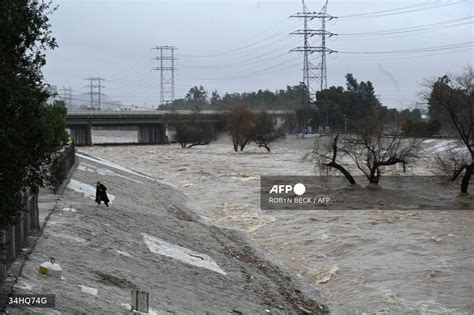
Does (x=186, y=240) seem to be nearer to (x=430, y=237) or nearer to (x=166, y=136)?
(x=430, y=237)

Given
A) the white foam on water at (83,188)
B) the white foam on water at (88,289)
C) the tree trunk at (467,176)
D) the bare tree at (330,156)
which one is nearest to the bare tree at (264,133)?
the bare tree at (330,156)

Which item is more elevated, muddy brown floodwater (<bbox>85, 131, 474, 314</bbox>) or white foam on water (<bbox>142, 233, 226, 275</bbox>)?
white foam on water (<bbox>142, 233, 226, 275</bbox>)

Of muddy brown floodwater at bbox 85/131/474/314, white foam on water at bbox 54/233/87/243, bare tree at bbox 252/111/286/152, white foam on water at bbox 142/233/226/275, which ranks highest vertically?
bare tree at bbox 252/111/286/152

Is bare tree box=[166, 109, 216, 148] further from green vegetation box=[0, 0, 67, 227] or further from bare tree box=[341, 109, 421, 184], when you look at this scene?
green vegetation box=[0, 0, 67, 227]

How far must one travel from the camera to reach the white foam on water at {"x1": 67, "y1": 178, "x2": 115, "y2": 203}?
36.5m

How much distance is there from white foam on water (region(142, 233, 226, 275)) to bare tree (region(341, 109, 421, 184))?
28576 millimetres

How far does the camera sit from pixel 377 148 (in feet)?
167

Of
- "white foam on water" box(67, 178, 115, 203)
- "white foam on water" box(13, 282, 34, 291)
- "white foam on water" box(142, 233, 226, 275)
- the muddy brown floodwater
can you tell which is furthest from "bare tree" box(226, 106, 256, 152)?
"white foam on water" box(13, 282, 34, 291)

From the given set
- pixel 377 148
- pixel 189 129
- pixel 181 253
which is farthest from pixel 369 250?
pixel 189 129

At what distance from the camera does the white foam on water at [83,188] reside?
3653 centimetres

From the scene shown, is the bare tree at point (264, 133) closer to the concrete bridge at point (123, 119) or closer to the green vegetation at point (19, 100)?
the concrete bridge at point (123, 119)

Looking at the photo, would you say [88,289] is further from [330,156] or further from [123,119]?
[123,119]

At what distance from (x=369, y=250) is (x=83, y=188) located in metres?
19.3

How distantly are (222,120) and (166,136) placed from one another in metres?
15.9
